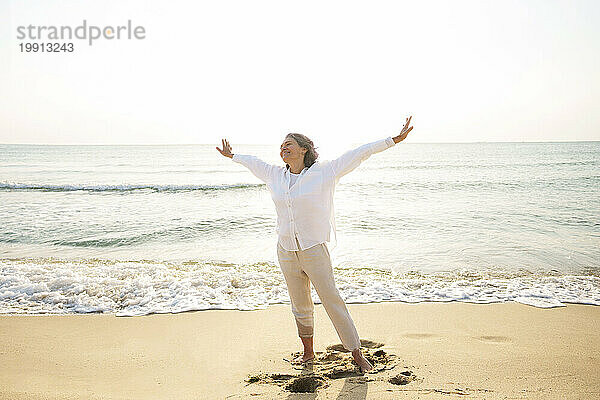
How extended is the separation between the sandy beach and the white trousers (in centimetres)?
34

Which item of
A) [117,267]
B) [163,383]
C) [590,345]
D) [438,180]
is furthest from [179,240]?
[438,180]

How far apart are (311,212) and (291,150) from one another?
513mm

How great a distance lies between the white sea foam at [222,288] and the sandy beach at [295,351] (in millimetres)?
377

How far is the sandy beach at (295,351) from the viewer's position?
3.68m

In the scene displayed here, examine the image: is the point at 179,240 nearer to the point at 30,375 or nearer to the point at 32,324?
the point at 32,324

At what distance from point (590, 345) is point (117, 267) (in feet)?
22.6

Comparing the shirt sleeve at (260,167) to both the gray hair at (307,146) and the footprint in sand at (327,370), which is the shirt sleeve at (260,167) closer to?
the gray hair at (307,146)

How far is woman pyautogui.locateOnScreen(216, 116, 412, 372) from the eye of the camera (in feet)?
12.7

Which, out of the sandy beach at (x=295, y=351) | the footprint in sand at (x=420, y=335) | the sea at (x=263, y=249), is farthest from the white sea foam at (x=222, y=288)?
the footprint in sand at (x=420, y=335)

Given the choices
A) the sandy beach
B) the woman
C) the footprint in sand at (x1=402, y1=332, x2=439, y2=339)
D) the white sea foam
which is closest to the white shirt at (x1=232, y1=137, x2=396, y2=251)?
the woman

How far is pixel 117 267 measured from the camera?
8.45 m

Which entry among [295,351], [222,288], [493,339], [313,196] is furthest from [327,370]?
[222,288]

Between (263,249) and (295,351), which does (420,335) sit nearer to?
(295,351)

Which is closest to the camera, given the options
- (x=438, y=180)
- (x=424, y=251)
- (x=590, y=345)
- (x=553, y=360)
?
(x=553, y=360)
